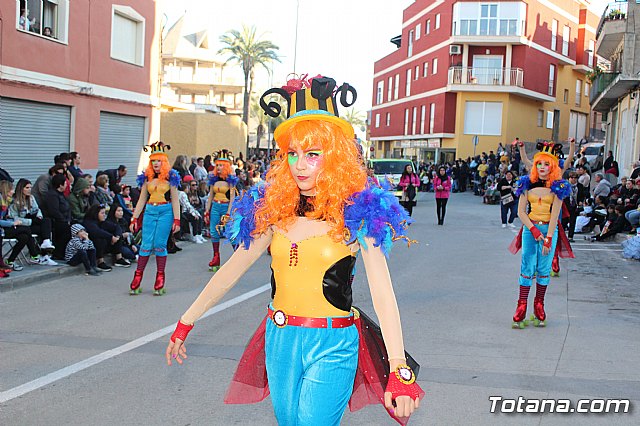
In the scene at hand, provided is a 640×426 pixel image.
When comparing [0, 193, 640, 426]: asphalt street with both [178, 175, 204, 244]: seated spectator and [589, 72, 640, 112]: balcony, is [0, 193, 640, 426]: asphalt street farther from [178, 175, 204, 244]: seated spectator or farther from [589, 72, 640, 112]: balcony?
[589, 72, 640, 112]: balcony

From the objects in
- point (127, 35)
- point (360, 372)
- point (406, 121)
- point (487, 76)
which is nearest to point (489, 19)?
point (487, 76)

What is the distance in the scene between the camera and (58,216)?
12.1m

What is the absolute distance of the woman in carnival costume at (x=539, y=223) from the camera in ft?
27.5

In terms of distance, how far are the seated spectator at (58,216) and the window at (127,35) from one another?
976cm

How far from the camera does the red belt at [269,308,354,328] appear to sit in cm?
331

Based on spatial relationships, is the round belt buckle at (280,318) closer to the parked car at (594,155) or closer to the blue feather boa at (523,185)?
the blue feather boa at (523,185)

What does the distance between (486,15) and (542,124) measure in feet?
33.0

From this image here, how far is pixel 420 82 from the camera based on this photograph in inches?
2229

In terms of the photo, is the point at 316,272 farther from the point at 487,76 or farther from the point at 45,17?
the point at 487,76

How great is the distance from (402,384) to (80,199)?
1132 centimetres

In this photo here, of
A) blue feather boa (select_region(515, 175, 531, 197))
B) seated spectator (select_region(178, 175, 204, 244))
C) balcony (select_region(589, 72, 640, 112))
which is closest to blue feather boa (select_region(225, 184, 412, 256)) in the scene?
blue feather boa (select_region(515, 175, 531, 197))

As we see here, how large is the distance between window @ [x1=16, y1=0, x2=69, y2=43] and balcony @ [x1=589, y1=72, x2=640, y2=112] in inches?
796

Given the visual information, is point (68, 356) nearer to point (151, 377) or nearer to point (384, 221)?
point (151, 377)

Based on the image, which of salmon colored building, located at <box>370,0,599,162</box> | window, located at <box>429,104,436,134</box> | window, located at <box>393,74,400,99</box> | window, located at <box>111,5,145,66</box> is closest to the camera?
window, located at <box>111,5,145,66</box>
